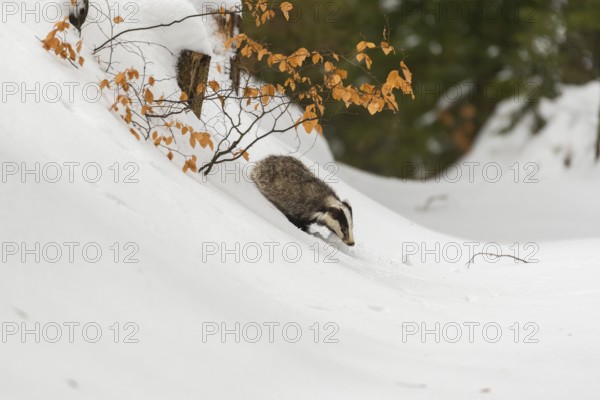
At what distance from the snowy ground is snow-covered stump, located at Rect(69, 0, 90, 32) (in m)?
0.20

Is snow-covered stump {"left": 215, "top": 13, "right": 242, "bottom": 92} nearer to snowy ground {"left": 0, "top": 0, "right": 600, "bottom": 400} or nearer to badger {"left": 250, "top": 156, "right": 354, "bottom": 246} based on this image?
badger {"left": 250, "top": 156, "right": 354, "bottom": 246}

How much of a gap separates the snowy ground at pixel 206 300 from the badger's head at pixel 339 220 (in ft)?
1.38

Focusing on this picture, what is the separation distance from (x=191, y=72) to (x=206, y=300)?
366 centimetres

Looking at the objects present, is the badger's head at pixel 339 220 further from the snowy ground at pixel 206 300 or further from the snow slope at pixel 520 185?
the snow slope at pixel 520 185

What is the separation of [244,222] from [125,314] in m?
1.88

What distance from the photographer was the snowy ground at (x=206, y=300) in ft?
10.7

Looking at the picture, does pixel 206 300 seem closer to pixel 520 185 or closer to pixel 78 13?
pixel 78 13

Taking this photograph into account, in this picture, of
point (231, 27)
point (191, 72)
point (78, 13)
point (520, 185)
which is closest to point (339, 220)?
point (191, 72)

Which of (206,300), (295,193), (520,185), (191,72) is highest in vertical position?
(520,185)

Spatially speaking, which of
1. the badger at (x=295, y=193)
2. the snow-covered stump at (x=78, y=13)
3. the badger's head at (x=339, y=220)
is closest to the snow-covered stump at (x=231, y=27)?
the badger at (x=295, y=193)

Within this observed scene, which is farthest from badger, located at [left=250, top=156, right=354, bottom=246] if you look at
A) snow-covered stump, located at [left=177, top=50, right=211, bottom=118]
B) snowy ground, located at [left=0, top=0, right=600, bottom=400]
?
snow-covered stump, located at [left=177, top=50, right=211, bottom=118]

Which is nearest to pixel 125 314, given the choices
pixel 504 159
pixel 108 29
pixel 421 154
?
pixel 108 29

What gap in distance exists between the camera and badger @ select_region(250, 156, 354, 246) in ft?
23.5

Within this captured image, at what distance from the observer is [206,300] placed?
3904 millimetres
